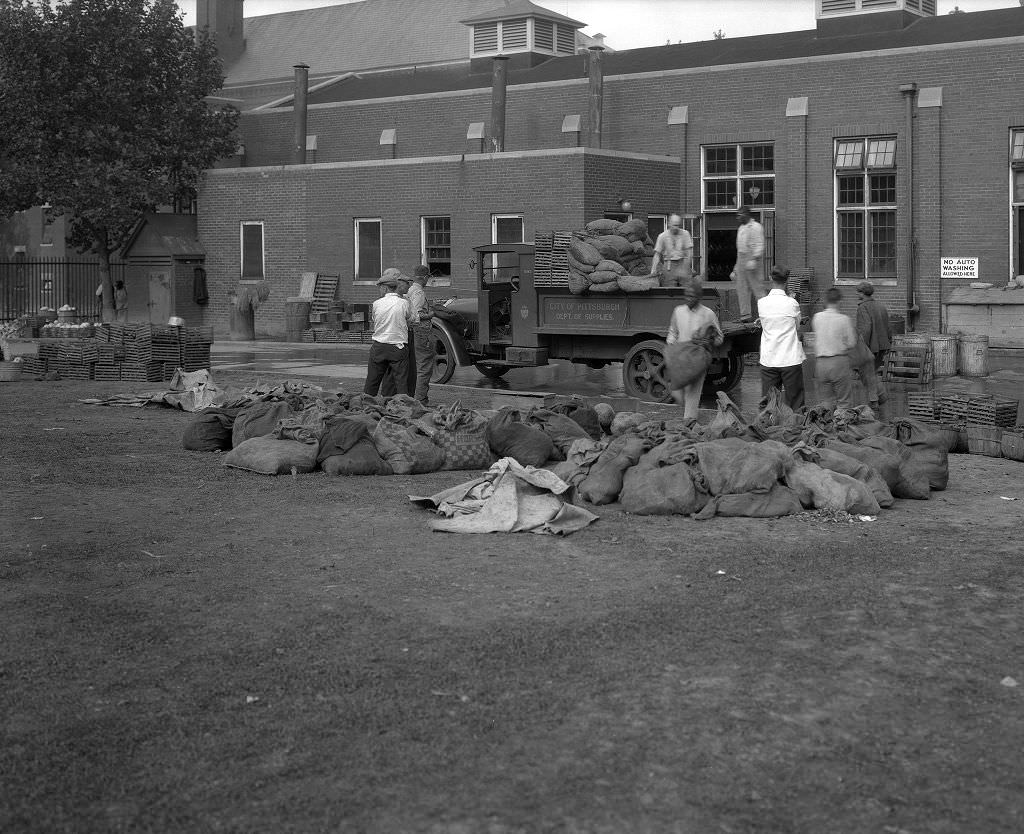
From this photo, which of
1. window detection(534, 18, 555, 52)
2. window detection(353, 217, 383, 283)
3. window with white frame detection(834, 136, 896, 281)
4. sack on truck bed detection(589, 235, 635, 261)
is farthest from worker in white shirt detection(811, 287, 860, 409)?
window detection(534, 18, 555, 52)

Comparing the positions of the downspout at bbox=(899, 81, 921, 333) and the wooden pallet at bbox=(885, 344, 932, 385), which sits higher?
the downspout at bbox=(899, 81, 921, 333)

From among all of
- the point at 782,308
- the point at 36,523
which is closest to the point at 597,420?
the point at 782,308

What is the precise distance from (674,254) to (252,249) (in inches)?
825

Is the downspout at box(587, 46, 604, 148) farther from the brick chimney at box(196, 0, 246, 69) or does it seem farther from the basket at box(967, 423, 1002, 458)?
the brick chimney at box(196, 0, 246, 69)

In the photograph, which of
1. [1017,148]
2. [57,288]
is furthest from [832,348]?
[57,288]

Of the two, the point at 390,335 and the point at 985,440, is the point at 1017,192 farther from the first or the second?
the point at 390,335

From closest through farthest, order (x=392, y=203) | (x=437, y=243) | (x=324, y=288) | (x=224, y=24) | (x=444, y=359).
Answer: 1. (x=444, y=359)
2. (x=437, y=243)
3. (x=392, y=203)
4. (x=324, y=288)
5. (x=224, y=24)

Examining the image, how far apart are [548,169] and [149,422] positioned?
18077mm

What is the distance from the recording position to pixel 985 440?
508 inches

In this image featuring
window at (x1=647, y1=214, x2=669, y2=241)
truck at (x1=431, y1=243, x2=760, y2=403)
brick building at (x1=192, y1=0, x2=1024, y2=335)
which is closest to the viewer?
truck at (x1=431, y1=243, x2=760, y2=403)

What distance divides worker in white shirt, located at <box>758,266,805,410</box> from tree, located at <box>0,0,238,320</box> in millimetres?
26634

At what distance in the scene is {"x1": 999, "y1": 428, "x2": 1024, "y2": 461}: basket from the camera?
1253 centimetres

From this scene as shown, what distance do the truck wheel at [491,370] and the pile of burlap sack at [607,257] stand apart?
7.90ft

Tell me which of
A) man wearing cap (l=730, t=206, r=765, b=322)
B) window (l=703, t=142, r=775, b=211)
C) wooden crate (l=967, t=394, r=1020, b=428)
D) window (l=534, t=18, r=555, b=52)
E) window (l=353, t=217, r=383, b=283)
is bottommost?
Answer: wooden crate (l=967, t=394, r=1020, b=428)
